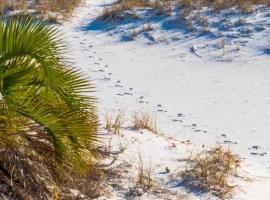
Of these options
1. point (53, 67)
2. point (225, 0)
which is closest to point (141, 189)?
point (53, 67)

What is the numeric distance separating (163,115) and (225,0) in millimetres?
6762

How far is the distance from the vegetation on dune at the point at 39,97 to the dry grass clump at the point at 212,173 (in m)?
1.13

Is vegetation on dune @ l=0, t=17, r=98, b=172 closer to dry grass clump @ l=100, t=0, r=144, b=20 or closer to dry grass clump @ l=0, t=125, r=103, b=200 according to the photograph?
dry grass clump @ l=0, t=125, r=103, b=200

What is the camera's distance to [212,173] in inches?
194

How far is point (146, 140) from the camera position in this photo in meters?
5.88

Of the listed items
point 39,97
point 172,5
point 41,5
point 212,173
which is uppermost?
point 39,97

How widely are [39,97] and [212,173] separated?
5.81ft

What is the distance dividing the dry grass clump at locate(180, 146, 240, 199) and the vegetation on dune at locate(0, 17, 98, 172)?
3.72 feet

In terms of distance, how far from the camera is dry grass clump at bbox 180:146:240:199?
4770mm

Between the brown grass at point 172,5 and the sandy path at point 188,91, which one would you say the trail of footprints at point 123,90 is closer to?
the sandy path at point 188,91

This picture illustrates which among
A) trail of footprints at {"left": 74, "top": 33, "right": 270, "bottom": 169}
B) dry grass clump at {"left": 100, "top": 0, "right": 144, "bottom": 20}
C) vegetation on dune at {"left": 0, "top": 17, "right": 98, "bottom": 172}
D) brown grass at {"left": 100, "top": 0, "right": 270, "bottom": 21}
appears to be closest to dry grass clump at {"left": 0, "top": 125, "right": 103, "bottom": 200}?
vegetation on dune at {"left": 0, "top": 17, "right": 98, "bottom": 172}

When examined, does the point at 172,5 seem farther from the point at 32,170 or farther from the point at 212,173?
the point at 32,170

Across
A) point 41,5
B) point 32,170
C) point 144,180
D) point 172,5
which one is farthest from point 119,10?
point 32,170

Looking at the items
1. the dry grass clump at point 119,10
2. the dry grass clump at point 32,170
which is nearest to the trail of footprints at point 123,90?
the dry grass clump at point 119,10
